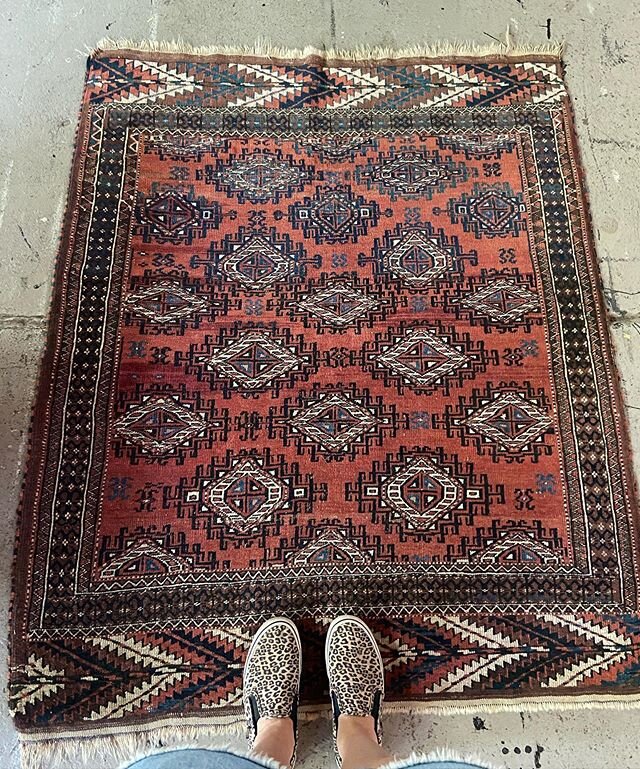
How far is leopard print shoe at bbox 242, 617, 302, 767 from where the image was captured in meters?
1.10

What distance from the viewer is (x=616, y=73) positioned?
160 cm

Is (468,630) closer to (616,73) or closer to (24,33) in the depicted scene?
(616,73)

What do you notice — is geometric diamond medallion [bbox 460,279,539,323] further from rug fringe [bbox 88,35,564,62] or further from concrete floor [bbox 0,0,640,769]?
rug fringe [bbox 88,35,564,62]

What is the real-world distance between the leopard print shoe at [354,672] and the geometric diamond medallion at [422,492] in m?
0.24

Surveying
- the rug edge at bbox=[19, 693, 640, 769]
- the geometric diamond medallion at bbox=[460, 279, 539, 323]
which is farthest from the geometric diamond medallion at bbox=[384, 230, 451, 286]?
the rug edge at bbox=[19, 693, 640, 769]

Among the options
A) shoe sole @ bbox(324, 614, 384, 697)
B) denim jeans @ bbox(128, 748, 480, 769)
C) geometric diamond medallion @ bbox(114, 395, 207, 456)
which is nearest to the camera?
denim jeans @ bbox(128, 748, 480, 769)

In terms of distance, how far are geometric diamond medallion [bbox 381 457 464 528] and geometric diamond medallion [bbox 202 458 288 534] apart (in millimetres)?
223

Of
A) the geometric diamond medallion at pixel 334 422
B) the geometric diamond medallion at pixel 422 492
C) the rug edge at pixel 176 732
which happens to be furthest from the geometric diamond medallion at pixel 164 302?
the rug edge at pixel 176 732

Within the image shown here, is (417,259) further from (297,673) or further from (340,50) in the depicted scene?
(297,673)

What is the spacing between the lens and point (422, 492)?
123cm

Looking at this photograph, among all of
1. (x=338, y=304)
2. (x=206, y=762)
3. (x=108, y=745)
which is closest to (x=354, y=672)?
(x=206, y=762)

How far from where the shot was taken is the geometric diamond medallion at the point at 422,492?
1.22m

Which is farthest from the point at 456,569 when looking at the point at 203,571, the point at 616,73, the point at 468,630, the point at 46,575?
the point at 616,73

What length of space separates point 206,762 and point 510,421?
0.84 m
